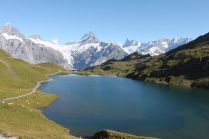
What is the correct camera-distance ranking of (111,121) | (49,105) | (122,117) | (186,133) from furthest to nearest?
1. (49,105)
2. (122,117)
3. (111,121)
4. (186,133)

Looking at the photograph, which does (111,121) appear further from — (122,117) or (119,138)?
(119,138)

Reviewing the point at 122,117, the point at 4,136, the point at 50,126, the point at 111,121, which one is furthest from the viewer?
the point at 122,117

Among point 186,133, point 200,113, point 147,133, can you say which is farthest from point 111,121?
point 200,113

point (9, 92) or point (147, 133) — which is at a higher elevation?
point (9, 92)

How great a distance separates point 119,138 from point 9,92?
73.5m

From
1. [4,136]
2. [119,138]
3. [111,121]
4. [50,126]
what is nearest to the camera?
[4,136]

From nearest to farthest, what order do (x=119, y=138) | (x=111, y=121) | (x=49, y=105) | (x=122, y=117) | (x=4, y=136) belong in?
(x=4, y=136) → (x=119, y=138) → (x=111, y=121) → (x=122, y=117) → (x=49, y=105)

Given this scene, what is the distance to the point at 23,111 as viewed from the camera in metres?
95.6

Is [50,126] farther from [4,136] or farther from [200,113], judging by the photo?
[200,113]

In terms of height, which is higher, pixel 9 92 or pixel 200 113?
pixel 9 92

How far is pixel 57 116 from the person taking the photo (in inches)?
4469

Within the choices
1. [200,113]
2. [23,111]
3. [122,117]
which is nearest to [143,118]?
[122,117]

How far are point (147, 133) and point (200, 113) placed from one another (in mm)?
50782

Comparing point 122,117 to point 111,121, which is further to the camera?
point 122,117
